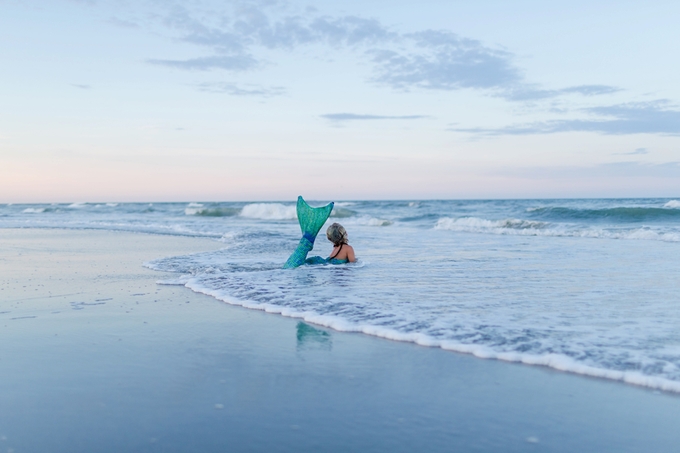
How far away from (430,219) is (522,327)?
26.1m

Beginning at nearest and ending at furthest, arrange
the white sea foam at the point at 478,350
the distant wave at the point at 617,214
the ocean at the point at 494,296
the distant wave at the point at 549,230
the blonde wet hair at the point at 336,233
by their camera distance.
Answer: the white sea foam at the point at 478,350 → the ocean at the point at 494,296 → the blonde wet hair at the point at 336,233 → the distant wave at the point at 549,230 → the distant wave at the point at 617,214

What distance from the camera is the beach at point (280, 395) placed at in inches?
120

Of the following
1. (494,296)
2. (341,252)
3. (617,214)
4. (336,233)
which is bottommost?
(494,296)

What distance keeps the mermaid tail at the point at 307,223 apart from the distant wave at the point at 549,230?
11404mm

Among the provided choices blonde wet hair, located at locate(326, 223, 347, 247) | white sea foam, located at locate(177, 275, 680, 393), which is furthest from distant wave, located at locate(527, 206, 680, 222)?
white sea foam, located at locate(177, 275, 680, 393)

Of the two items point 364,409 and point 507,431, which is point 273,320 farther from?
point 507,431

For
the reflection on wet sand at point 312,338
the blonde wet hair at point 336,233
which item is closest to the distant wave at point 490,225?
the blonde wet hair at point 336,233

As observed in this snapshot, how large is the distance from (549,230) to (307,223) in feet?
42.9

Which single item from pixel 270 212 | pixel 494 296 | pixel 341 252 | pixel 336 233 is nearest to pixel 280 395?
pixel 494 296

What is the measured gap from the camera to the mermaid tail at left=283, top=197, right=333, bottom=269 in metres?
9.51

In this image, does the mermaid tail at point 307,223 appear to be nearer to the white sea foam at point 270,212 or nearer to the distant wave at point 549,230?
the distant wave at point 549,230

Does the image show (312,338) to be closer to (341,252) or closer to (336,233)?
(336,233)

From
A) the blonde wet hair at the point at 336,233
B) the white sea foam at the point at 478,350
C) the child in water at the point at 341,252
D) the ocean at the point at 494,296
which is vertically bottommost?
the white sea foam at the point at 478,350

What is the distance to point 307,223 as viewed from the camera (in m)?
Answer: 9.56
